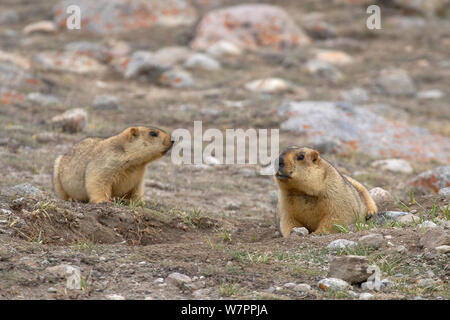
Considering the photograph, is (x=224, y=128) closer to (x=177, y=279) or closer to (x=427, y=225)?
(x=427, y=225)

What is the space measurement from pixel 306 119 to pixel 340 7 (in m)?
12.0

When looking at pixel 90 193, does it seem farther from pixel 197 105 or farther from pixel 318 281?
pixel 197 105

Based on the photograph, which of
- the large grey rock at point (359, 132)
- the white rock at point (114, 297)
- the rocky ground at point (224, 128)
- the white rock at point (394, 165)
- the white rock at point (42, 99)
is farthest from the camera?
the white rock at point (42, 99)

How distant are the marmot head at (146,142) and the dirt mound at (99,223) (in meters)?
0.72

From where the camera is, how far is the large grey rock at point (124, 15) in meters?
22.8

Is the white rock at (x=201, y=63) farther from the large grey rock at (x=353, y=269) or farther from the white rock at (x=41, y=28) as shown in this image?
the large grey rock at (x=353, y=269)

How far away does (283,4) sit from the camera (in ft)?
87.3

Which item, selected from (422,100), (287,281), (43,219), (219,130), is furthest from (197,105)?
(287,281)

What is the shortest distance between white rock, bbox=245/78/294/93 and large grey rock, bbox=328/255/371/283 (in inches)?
504

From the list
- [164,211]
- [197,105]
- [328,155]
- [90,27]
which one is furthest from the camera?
[90,27]

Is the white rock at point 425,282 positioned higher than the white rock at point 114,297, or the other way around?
the white rock at point 114,297

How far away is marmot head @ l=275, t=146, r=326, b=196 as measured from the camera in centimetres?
759

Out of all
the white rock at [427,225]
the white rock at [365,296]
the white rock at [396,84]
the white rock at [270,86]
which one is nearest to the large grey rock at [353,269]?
the white rock at [365,296]

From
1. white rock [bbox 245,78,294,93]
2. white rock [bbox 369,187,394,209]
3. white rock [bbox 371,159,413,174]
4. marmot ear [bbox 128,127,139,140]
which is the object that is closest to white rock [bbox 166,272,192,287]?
marmot ear [bbox 128,127,139,140]
